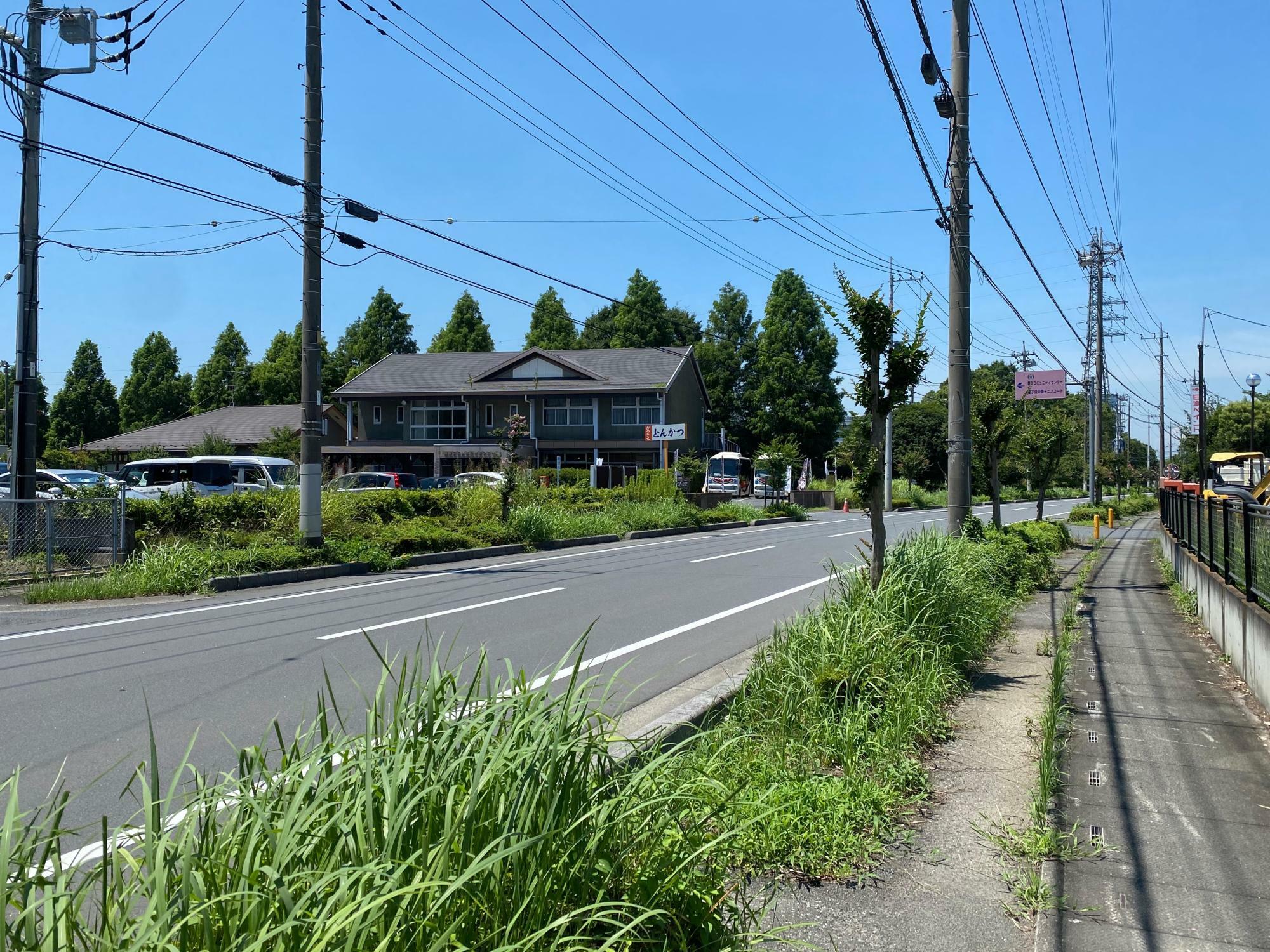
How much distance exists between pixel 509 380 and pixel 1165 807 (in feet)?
155

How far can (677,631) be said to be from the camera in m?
10.2

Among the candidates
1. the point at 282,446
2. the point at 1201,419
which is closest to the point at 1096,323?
the point at 1201,419

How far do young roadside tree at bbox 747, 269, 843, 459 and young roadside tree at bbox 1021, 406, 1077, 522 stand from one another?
34.9 metres

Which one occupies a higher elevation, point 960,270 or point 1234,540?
point 960,270

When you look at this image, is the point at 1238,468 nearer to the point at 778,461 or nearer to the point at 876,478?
the point at 778,461

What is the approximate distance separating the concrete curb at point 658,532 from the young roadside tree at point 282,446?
2035 cm

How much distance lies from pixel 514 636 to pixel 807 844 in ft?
18.5

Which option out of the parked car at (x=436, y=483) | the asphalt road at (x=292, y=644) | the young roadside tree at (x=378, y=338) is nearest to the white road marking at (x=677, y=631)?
the asphalt road at (x=292, y=644)

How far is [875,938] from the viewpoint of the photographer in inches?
136

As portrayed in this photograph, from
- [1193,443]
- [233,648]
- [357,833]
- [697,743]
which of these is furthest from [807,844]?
[1193,443]

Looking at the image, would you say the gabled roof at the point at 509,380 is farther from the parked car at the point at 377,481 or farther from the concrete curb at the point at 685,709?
the concrete curb at the point at 685,709

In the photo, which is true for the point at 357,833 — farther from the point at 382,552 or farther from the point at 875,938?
the point at 382,552

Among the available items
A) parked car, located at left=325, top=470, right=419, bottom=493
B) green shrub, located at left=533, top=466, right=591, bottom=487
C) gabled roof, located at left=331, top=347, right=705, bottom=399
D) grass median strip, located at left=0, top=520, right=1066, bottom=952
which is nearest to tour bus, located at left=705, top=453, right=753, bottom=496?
gabled roof, located at left=331, top=347, right=705, bottom=399

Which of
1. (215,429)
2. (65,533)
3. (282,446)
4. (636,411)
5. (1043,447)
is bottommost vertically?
(65,533)
